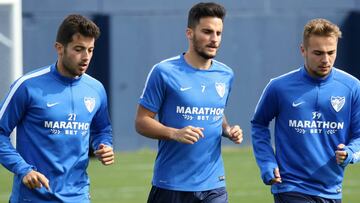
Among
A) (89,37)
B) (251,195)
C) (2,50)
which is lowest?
(251,195)

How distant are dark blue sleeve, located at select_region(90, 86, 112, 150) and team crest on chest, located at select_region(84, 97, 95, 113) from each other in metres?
0.10

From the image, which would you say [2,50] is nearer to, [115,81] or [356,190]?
[356,190]

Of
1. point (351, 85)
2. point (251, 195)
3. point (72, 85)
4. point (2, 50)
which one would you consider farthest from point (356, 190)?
point (72, 85)

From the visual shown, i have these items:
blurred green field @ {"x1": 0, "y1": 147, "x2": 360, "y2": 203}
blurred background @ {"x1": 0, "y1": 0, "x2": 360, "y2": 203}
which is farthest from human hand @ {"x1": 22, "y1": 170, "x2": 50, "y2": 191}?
blurred background @ {"x1": 0, "y1": 0, "x2": 360, "y2": 203}

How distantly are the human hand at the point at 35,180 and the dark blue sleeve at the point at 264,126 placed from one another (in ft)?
5.32

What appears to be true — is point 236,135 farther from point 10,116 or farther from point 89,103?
point 10,116

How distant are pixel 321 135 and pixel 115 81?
14.4 meters

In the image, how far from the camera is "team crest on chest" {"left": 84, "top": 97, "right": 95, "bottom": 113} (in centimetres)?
727

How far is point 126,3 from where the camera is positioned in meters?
21.7

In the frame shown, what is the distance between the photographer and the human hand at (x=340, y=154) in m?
7.28

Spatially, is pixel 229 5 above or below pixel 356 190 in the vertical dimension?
above

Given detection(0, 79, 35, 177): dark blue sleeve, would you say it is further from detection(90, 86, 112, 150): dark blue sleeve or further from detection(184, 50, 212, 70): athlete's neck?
detection(184, 50, 212, 70): athlete's neck

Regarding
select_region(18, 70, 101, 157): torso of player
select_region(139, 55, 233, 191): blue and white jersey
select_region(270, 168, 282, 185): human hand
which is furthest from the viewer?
select_region(139, 55, 233, 191): blue and white jersey

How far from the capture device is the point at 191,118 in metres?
7.66
